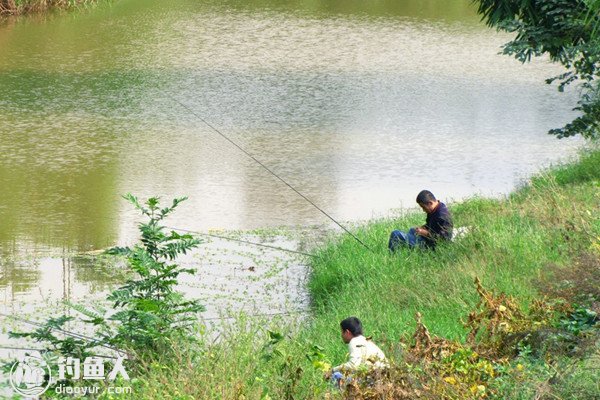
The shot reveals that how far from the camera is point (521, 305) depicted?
274 inches

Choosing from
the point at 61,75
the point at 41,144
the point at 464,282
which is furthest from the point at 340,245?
the point at 61,75

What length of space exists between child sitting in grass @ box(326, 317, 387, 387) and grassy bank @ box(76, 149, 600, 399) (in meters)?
0.09

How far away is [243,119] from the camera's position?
1527 cm

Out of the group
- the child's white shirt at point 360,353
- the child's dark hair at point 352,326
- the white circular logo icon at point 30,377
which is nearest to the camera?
the child's white shirt at point 360,353

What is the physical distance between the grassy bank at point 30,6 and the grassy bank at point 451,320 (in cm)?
1370

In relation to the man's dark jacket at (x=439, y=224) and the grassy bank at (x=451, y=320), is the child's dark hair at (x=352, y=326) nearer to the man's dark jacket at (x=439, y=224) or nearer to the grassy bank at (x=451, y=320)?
the grassy bank at (x=451, y=320)

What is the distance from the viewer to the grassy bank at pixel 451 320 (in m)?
5.11

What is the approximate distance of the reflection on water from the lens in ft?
38.0

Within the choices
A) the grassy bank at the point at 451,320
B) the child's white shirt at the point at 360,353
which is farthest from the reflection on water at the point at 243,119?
the child's white shirt at the point at 360,353

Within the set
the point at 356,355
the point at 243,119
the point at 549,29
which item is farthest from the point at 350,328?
the point at 243,119

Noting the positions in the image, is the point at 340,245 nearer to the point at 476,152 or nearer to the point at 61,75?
the point at 476,152

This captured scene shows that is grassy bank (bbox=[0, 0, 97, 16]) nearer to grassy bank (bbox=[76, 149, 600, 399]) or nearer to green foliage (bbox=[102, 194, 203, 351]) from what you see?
grassy bank (bbox=[76, 149, 600, 399])

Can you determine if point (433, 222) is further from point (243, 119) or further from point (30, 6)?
point (30, 6)

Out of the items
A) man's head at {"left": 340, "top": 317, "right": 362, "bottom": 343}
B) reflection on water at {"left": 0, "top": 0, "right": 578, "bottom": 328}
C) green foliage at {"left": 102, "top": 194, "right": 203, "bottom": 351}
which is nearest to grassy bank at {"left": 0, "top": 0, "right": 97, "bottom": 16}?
reflection on water at {"left": 0, "top": 0, "right": 578, "bottom": 328}
